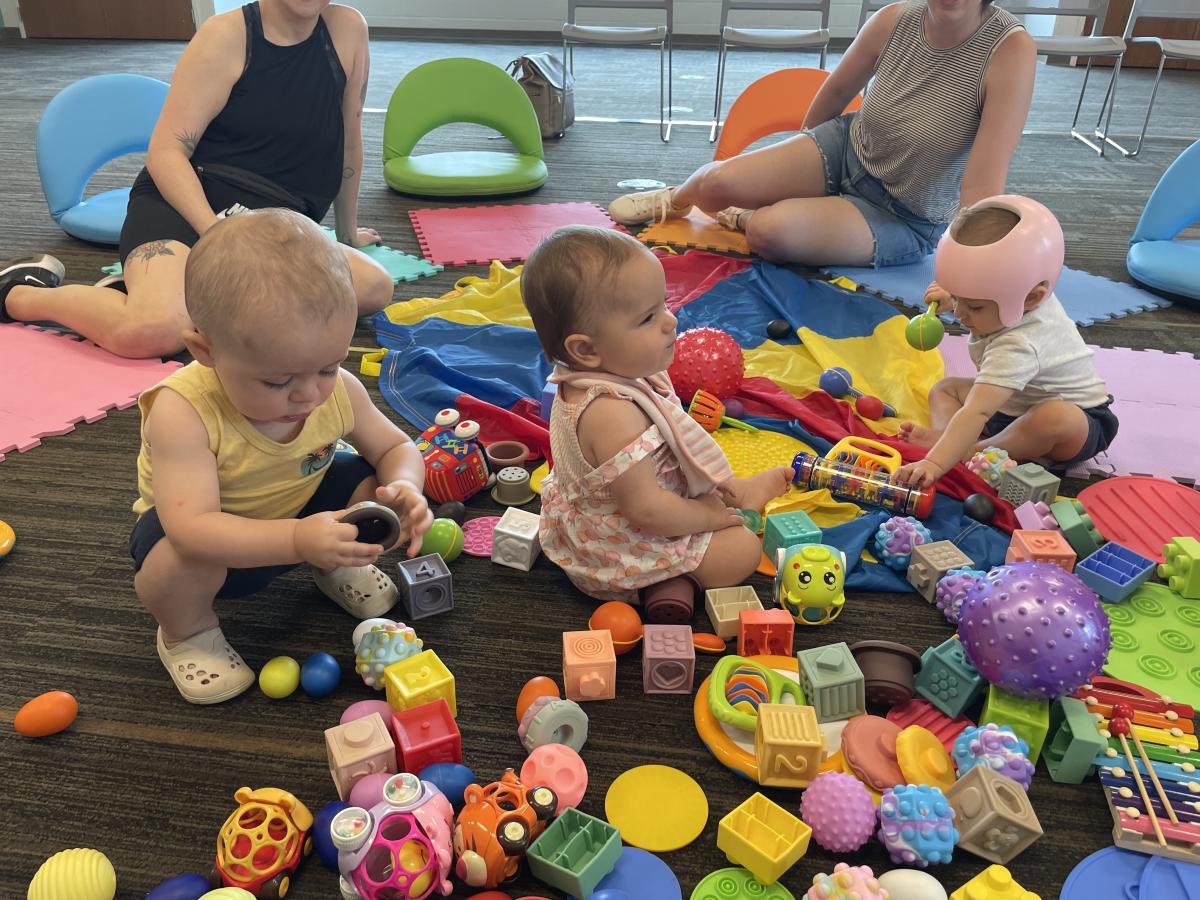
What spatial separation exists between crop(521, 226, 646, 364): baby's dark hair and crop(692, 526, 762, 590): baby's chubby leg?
0.46 metres

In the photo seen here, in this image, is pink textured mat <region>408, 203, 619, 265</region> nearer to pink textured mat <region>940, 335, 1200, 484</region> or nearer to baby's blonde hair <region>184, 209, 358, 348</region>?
pink textured mat <region>940, 335, 1200, 484</region>

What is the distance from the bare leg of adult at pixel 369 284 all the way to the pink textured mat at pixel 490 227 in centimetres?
44

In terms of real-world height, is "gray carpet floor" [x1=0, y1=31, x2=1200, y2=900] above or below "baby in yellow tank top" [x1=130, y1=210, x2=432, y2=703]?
below

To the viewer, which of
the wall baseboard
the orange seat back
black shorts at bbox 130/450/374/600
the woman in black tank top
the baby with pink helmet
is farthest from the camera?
the wall baseboard

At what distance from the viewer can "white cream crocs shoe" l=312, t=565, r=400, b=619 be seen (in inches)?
59.5

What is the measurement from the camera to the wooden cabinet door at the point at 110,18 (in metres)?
6.88

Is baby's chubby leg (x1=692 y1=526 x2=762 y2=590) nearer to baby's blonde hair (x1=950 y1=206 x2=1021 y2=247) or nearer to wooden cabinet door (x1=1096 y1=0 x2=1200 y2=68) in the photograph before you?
baby's blonde hair (x1=950 y1=206 x2=1021 y2=247)

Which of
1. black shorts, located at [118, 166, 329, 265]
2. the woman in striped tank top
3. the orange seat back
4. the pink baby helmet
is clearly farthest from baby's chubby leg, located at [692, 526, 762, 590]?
the orange seat back

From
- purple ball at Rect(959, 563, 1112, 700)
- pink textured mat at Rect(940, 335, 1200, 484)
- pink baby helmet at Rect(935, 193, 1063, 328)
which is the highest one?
pink baby helmet at Rect(935, 193, 1063, 328)

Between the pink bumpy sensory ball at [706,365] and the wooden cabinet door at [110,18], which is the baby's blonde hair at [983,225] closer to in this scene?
the pink bumpy sensory ball at [706,365]

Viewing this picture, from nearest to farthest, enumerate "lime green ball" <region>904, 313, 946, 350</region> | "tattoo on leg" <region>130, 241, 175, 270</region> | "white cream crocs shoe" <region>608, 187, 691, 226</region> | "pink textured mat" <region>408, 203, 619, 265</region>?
"lime green ball" <region>904, 313, 946, 350</region> < "tattoo on leg" <region>130, 241, 175, 270</region> < "pink textured mat" <region>408, 203, 619, 265</region> < "white cream crocs shoe" <region>608, 187, 691, 226</region>

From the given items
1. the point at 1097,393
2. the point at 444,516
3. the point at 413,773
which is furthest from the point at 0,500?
the point at 1097,393

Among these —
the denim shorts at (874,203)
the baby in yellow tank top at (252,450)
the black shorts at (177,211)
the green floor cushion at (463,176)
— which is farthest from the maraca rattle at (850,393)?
the green floor cushion at (463,176)

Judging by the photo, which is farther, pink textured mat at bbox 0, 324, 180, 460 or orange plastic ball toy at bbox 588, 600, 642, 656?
pink textured mat at bbox 0, 324, 180, 460
